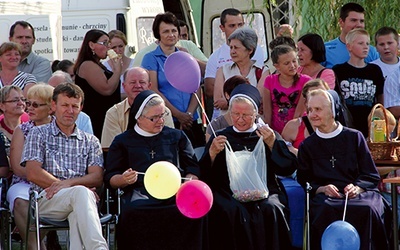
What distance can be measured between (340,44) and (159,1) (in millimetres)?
5141

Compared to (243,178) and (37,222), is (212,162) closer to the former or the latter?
(243,178)

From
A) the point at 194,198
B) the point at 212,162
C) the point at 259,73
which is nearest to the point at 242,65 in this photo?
the point at 259,73

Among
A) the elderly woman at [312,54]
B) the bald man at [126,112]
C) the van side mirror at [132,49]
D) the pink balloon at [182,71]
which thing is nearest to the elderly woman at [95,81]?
the bald man at [126,112]

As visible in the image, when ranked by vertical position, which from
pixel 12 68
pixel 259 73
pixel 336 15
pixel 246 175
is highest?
pixel 336 15

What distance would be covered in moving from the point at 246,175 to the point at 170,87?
6.40 ft

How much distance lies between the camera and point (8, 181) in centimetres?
978

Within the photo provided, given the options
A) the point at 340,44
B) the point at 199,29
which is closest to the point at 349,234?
the point at 340,44

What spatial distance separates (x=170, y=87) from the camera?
11023mm

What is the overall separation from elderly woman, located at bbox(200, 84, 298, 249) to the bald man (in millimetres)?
850

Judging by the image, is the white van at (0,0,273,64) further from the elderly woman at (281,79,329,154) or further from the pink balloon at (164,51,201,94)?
the elderly woman at (281,79,329,154)

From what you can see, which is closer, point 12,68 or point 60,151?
point 60,151

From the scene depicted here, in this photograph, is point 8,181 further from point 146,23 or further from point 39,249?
point 146,23

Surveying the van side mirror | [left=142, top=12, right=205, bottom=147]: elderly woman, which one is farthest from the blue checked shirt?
the van side mirror

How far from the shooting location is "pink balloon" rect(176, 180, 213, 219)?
8688 millimetres
